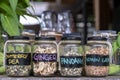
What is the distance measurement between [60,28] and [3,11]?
3.99 ft

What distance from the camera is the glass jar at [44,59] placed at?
1.48 m

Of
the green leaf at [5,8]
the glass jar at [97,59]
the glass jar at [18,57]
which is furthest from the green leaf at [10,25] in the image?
the glass jar at [97,59]

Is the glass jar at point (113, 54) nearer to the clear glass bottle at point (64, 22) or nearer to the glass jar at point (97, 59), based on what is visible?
the glass jar at point (97, 59)

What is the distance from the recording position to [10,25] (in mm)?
1699

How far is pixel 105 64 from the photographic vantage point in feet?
4.93

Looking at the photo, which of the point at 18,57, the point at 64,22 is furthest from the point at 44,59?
the point at 64,22

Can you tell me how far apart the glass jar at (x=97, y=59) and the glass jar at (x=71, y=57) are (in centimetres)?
3

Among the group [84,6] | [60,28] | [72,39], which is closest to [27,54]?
[72,39]

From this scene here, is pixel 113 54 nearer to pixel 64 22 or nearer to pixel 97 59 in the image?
pixel 97 59

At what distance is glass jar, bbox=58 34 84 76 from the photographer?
1.48 m

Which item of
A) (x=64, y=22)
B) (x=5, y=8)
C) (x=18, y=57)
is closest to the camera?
(x=18, y=57)

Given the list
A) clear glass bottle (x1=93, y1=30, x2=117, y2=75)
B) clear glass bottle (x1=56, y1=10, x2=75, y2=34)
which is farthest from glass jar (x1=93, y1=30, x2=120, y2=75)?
clear glass bottle (x1=56, y1=10, x2=75, y2=34)

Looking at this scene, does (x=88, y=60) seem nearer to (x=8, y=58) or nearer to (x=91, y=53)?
(x=91, y=53)

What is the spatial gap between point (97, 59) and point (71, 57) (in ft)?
0.31
